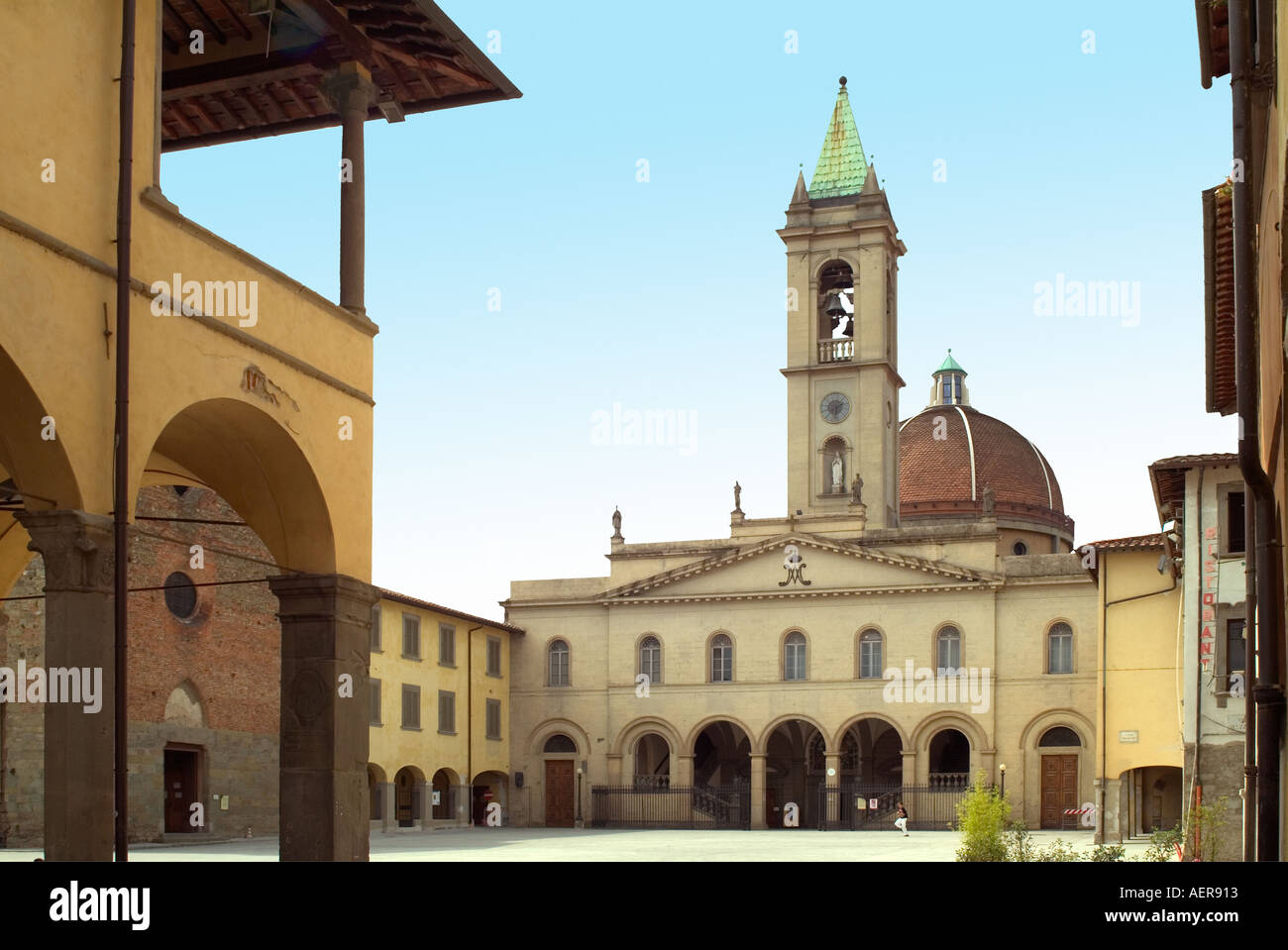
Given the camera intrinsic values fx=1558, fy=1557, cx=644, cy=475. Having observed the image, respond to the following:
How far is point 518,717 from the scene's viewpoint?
55312mm

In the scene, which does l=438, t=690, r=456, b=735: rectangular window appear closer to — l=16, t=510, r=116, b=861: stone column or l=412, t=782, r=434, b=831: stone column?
l=412, t=782, r=434, b=831: stone column

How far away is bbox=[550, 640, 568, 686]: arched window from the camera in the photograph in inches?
2181

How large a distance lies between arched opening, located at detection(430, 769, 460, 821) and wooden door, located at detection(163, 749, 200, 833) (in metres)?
16.4

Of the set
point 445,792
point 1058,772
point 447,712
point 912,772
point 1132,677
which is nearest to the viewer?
point 1132,677

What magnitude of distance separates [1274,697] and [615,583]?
143 feet

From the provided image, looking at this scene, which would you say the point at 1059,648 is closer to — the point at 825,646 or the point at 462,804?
the point at 825,646

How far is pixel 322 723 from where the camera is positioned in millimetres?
12914

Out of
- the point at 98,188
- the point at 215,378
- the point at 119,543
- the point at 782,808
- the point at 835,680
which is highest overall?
the point at 98,188

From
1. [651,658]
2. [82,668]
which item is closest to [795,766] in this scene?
[651,658]

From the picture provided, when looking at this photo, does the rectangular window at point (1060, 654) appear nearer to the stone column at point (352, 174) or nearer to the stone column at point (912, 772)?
the stone column at point (912, 772)

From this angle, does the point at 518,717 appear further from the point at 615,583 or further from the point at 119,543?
the point at 119,543

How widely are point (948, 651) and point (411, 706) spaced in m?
17.5
